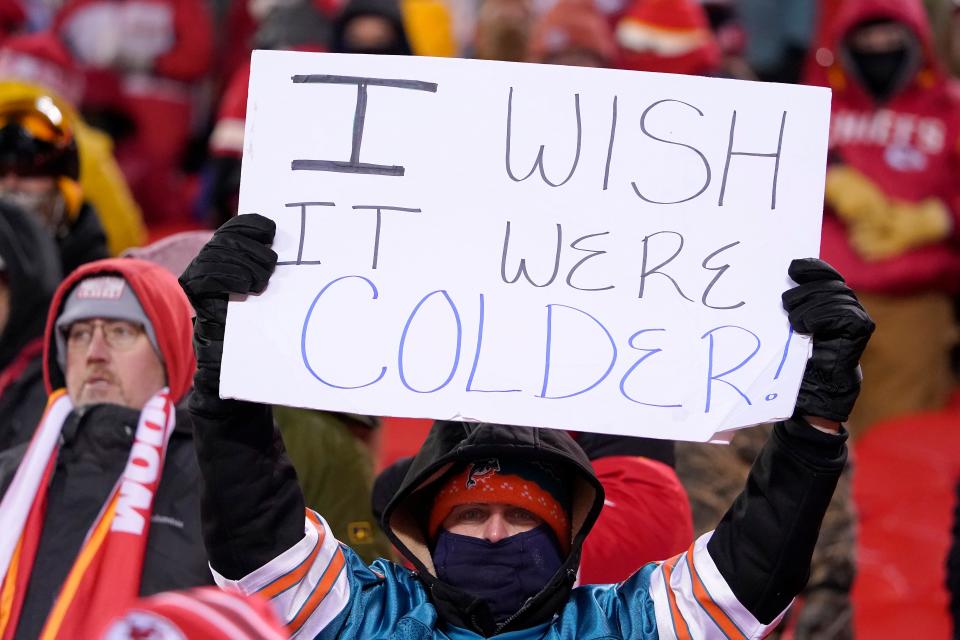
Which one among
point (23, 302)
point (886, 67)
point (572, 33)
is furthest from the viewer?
point (572, 33)

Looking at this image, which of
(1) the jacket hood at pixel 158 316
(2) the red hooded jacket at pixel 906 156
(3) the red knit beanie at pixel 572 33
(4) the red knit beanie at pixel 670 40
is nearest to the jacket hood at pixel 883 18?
(2) the red hooded jacket at pixel 906 156

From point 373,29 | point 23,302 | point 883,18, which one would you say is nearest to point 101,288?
point 23,302

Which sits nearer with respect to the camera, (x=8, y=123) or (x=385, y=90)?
(x=385, y=90)

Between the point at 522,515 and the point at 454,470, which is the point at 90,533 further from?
the point at 522,515

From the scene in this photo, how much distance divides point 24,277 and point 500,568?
2.02 m

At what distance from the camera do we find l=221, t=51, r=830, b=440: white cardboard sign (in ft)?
8.22

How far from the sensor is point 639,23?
7852 millimetres

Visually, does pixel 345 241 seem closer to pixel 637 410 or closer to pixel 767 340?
pixel 637 410

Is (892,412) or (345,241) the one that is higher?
(345,241)

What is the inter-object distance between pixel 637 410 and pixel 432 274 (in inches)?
16.7

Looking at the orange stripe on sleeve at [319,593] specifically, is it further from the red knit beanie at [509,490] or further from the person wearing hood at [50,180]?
the person wearing hood at [50,180]

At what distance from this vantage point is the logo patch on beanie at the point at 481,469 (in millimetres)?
2693

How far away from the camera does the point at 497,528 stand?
8.68 feet

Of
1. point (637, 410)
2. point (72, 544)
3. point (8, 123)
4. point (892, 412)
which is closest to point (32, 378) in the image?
point (72, 544)
